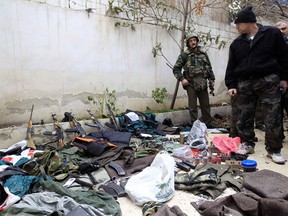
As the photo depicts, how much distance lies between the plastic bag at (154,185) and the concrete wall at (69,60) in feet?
8.72

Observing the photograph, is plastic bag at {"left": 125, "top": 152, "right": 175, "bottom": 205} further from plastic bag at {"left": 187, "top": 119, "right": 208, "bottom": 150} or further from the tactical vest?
the tactical vest

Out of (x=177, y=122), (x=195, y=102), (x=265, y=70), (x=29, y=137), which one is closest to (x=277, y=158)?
(x=265, y=70)

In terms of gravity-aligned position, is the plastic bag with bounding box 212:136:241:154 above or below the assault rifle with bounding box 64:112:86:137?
below

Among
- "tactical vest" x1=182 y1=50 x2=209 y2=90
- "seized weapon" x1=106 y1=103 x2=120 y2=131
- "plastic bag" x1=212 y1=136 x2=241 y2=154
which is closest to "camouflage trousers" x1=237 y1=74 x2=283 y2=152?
"plastic bag" x1=212 y1=136 x2=241 y2=154

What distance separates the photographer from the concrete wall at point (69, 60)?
4.23m

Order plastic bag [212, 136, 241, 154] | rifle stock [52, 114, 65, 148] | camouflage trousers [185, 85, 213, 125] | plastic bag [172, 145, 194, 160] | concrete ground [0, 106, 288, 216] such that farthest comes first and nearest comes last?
camouflage trousers [185, 85, 213, 125] < rifle stock [52, 114, 65, 148] < plastic bag [212, 136, 241, 154] < plastic bag [172, 145, 194, 160] < concrete ground [0, 106, 288, 216]

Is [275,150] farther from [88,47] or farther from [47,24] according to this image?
[47,24]

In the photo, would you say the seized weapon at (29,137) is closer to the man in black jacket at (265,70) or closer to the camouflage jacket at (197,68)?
the man in black jacket at (265,70)

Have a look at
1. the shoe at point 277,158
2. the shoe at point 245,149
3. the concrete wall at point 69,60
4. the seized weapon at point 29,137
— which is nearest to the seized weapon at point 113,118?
the concrete wall at point 69,60

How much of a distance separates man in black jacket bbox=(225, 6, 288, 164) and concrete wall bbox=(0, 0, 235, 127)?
107 inches

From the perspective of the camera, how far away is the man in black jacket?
11.3ft

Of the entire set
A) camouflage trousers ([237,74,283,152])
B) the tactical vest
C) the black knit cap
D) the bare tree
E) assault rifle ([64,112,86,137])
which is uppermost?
the bare tree

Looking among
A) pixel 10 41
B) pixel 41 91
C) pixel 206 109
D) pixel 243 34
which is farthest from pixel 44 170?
pixel 206 109

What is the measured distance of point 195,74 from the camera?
5707 millimetres
